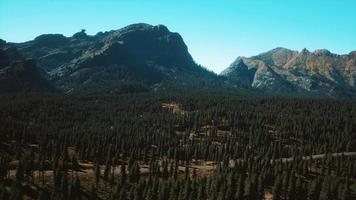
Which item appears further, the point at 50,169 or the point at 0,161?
the point at 50,169

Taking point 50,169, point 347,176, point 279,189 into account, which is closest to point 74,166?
point 50,169

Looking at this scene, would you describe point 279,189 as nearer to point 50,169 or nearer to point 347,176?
point 347,176

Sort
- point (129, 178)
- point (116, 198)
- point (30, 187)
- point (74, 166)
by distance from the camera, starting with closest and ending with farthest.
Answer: point (116, 198) → point (30, 187) → point (129, 178) → point (74, 166)

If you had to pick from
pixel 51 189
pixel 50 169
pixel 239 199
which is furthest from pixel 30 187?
pixel 239 199

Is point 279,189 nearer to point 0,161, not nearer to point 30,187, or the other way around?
point 30,187

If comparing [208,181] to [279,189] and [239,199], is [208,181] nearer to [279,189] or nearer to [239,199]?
[239,199]

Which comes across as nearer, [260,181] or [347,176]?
[260,181]

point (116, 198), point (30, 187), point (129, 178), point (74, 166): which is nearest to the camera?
point (116, 198)

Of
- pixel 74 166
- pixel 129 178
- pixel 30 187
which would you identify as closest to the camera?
pixel 30 187
